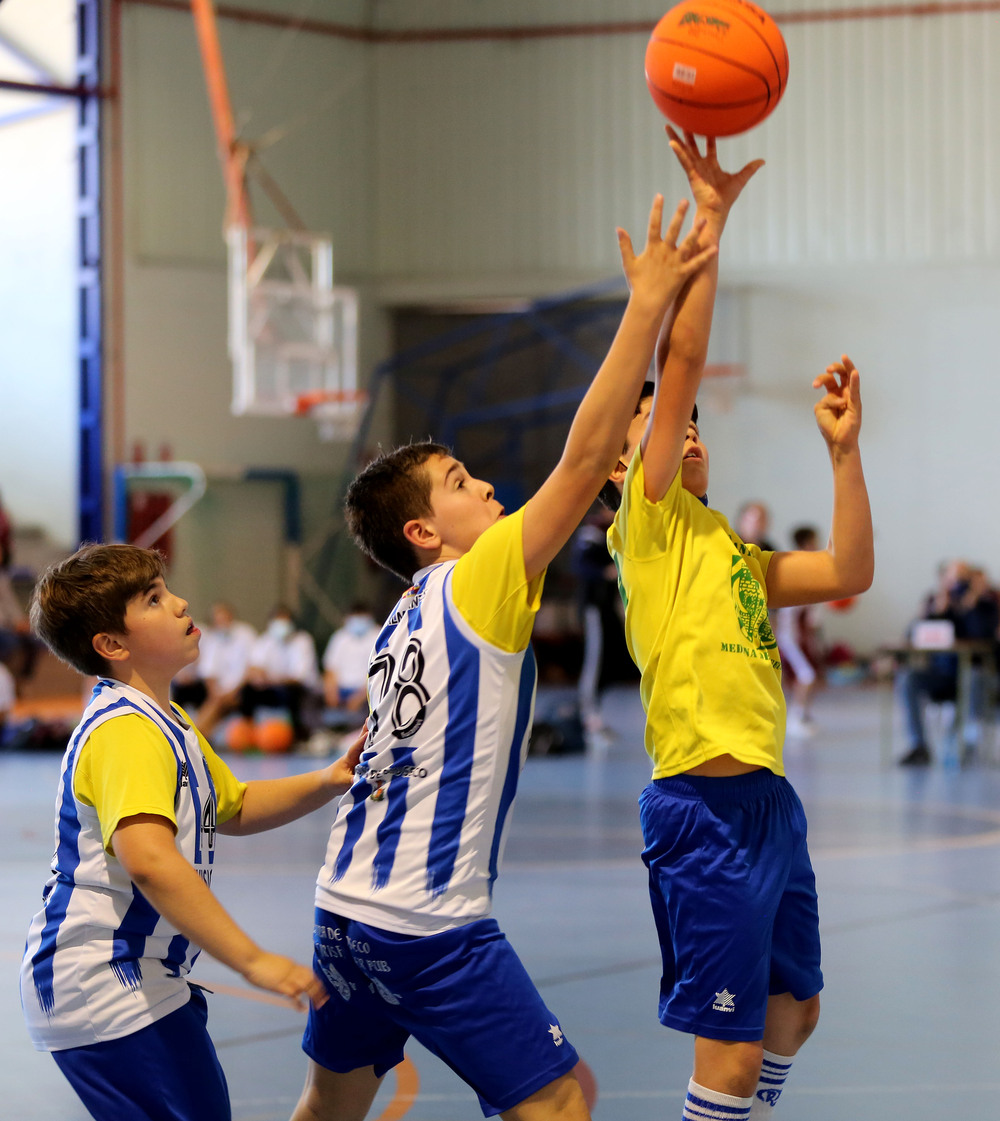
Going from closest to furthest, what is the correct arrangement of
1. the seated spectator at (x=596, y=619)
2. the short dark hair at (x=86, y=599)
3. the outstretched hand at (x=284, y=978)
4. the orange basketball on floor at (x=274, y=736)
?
the outstretched hand at (x=284, y=978) → the short dark hair at (x=86, y=599) → the orange basketball on floor at (x=274, y=736) → the seated spectator at (x=596, y=619)

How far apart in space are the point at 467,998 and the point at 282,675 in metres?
9.92

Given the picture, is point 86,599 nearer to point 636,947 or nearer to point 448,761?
point 448,761

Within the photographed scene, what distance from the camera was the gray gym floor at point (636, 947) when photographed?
3539mm

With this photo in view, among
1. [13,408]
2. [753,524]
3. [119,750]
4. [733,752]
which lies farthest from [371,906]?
[13,408]

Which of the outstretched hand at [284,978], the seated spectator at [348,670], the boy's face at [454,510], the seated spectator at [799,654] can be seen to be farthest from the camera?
the seated spectator at [799,654]

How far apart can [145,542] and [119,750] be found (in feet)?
44.1

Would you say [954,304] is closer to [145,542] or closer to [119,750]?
[145,542]

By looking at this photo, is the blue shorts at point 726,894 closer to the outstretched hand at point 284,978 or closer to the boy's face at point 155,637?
the outstretched hand at point 284,978

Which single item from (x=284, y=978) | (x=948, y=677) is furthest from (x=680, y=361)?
(x=948, y=677)

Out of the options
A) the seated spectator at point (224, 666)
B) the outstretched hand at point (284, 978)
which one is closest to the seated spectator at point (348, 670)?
the seated spectator at point (224, 666)

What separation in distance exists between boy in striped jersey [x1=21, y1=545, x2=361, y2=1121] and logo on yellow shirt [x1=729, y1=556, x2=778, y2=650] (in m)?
0.92

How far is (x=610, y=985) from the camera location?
4.48 m

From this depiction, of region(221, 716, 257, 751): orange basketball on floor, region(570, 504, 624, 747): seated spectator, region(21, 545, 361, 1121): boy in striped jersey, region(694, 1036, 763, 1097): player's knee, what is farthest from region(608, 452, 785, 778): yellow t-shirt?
region(221, 716, 257, 751): orange basketball on floor

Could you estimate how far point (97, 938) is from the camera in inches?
85.4
